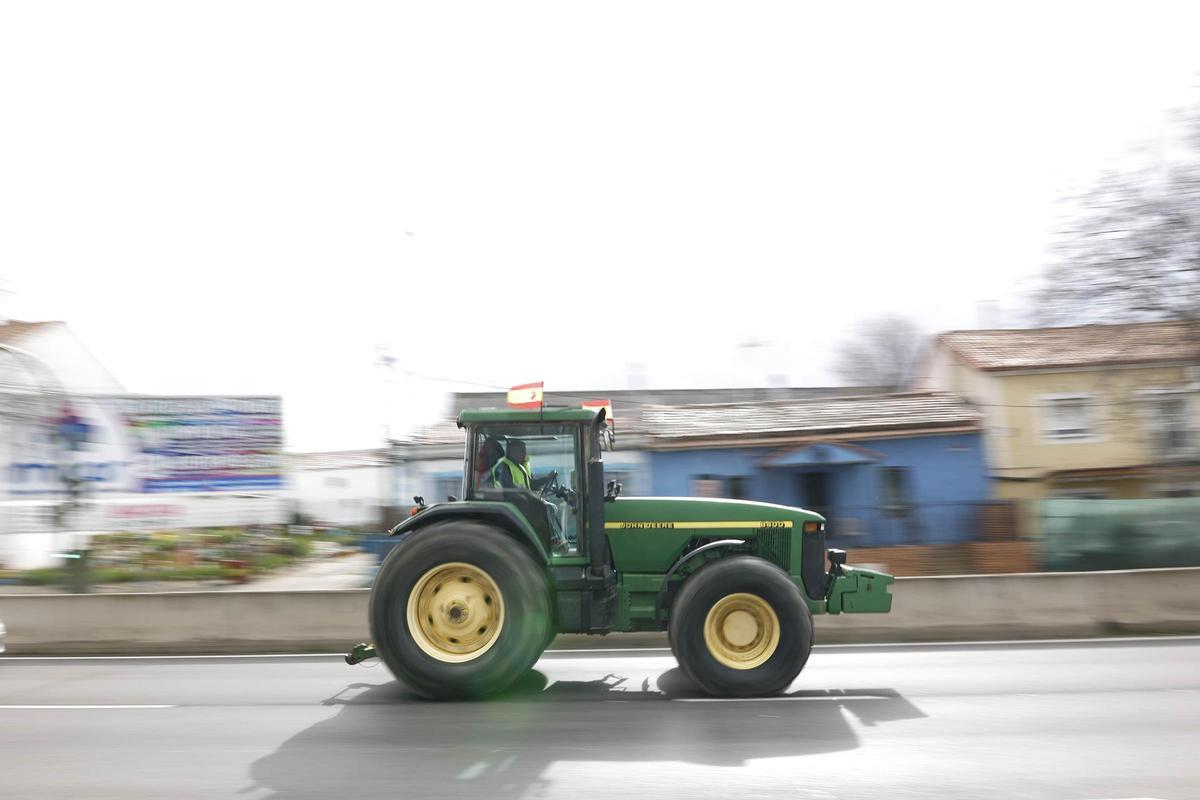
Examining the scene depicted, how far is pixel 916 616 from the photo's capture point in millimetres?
11773

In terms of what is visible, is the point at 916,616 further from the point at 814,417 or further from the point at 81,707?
the point at 814,417

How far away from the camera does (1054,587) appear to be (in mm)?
11766

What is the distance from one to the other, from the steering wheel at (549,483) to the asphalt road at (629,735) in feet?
5.51

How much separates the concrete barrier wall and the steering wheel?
3.72 meters

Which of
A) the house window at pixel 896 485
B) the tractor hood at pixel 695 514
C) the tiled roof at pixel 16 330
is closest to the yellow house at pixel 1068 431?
the house window at pixel 896 485

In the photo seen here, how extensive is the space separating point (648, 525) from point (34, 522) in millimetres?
22681

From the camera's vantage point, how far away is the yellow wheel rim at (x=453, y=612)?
317 inches

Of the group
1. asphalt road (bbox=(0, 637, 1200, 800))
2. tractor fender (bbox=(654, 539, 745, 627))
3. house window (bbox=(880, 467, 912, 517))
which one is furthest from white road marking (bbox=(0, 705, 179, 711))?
house window (bbox=(880, 467, 912, 517))

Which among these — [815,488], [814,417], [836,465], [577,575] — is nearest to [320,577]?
[815,488]

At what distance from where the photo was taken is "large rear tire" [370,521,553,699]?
788 cm

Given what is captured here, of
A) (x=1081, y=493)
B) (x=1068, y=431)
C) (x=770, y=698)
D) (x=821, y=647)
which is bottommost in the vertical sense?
(x=821, y=647)

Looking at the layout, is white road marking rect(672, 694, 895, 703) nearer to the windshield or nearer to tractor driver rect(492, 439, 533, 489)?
the windshield

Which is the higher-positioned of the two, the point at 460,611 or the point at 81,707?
the point at 460,611

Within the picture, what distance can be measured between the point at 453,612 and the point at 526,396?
72.9 inches
